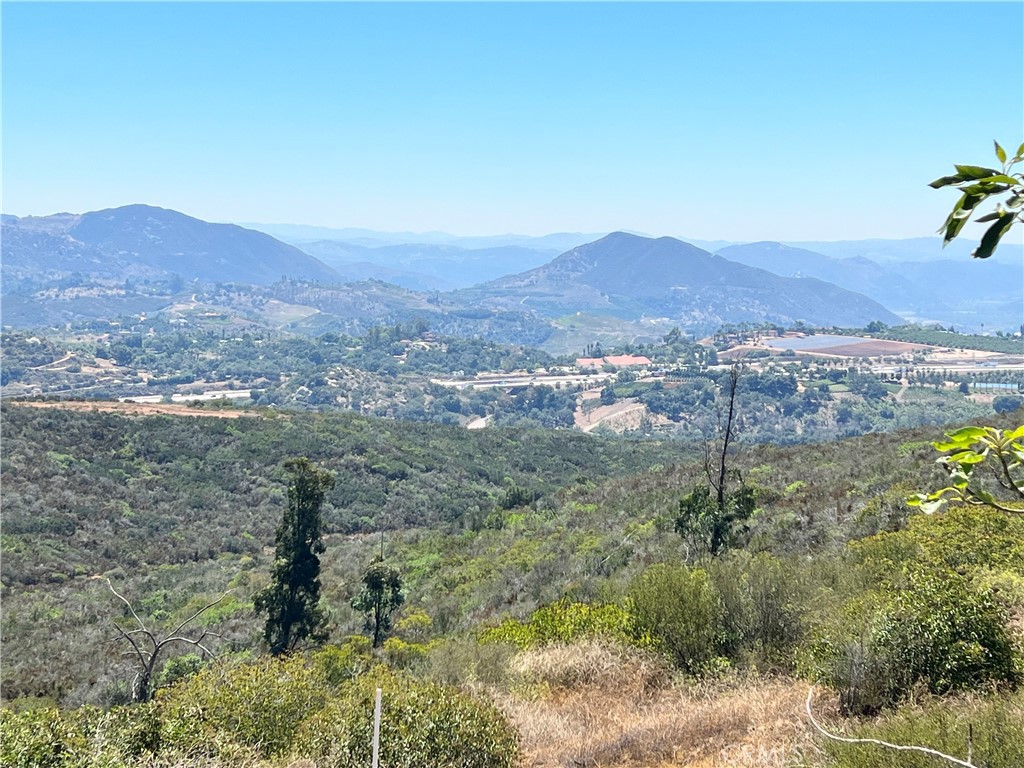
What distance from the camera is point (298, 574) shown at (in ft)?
54.3

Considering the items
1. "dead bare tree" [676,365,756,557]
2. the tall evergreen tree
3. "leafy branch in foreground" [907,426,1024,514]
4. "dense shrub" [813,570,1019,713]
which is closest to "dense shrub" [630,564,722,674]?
"dense shrub" [813,570,1019,713]

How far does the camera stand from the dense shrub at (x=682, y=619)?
8.75 meters

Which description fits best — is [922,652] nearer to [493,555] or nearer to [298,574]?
[298,574]

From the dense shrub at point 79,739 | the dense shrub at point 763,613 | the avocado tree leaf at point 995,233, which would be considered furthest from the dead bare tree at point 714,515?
the avocado tree leaf at point 995,233

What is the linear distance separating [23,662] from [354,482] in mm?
30176

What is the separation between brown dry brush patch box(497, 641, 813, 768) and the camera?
5.91 meters

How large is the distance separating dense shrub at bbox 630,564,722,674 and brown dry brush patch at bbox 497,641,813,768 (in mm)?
324

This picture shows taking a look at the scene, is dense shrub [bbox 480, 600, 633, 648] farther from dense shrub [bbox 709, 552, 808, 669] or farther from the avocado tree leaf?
the avocado tree leaf

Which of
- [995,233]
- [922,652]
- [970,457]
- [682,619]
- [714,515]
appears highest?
[995,233]

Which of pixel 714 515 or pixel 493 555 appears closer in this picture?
pixel 714 515

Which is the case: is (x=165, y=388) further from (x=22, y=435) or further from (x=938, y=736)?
(x=938, y=736)

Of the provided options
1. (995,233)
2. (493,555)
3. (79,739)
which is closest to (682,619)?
(79,739)

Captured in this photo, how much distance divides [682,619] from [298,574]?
33.8 ft

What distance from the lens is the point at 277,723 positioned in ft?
23.0
